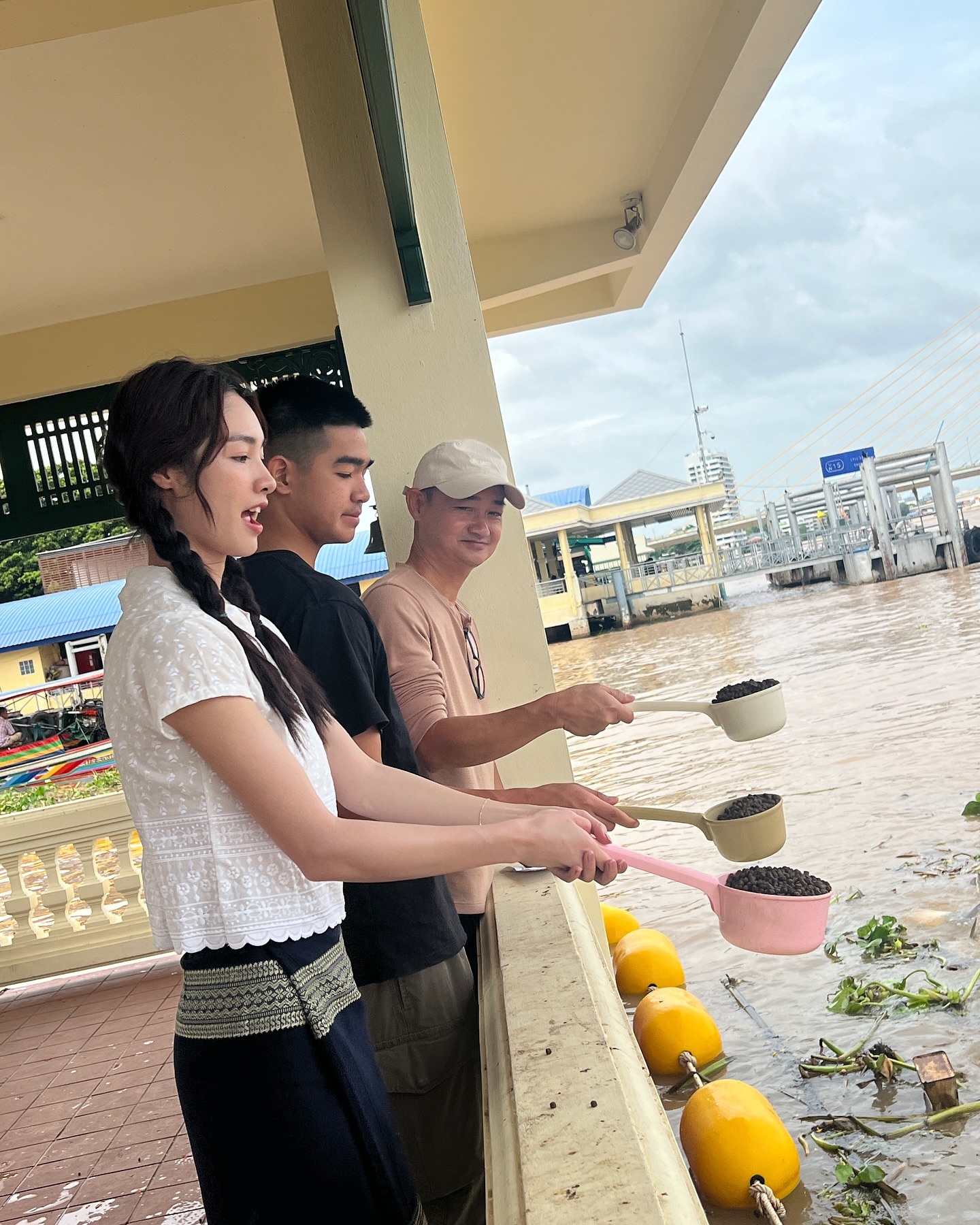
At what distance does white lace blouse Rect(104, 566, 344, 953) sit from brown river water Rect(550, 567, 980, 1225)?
1.68m

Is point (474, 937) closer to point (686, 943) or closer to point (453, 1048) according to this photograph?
point (453, 1048)

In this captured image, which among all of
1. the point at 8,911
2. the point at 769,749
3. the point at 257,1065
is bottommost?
the point at 769,749

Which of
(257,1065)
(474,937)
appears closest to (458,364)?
(474,937)

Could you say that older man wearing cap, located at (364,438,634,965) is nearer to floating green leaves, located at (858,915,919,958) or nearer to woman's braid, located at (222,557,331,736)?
woman's braid, located at (222,557,331,736)

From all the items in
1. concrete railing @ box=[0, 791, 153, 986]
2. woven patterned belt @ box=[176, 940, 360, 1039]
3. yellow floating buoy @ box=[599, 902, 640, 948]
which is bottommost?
yellow floating buoy @ box=[599, 902, 640, 948]

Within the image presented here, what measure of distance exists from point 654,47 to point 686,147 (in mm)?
425

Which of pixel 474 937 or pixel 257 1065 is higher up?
pixel 257 1065

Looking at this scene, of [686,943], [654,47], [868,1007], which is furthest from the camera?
[686,943]

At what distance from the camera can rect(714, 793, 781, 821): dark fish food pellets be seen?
1.67m

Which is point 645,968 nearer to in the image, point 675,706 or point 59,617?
point 675,706

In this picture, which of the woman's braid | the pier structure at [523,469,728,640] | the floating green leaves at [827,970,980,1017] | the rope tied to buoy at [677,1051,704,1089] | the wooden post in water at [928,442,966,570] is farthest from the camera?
the wooden post in water at [928,442,966,570]

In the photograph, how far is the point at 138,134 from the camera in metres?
2.65

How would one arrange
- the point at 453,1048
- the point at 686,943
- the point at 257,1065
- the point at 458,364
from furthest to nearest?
1. the point at 686,943
2. the point at 458,364
3. the point at 453,1048
4. the point at 257,1065

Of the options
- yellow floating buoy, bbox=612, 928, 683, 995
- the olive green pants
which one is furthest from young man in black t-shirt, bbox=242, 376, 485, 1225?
yellow floating buoy, bbox=612, 928, 683, 995
